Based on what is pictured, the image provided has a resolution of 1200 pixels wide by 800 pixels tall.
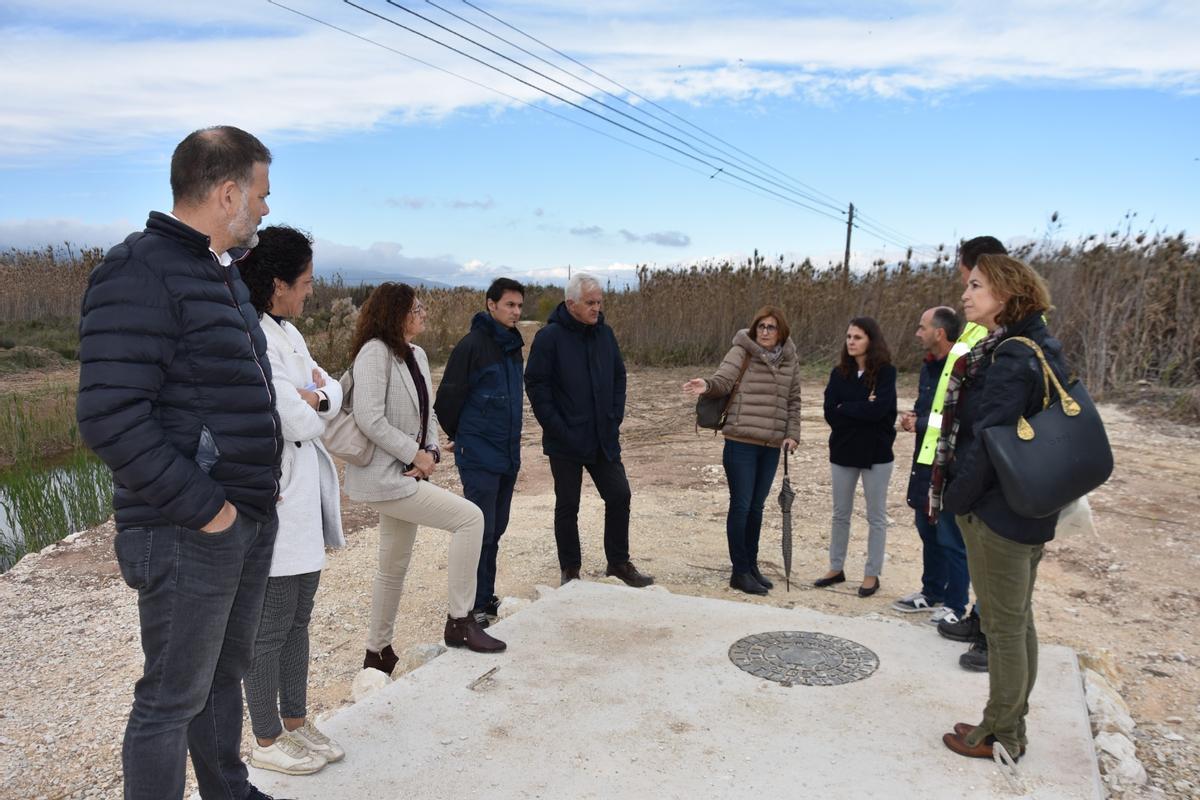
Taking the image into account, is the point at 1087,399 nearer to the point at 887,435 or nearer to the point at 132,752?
the point at 887,435

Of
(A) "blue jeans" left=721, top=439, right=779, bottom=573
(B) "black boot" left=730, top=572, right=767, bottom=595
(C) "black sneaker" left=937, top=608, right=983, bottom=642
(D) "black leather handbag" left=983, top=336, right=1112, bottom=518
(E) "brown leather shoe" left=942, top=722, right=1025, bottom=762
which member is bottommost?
(B) "black boot" left=730, top=572, right=767, bottom=595

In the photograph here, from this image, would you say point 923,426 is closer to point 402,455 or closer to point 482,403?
point 482,403

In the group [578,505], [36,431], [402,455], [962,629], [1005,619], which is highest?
[402,455]

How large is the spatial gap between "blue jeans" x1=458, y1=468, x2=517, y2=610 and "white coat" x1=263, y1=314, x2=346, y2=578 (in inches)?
70.6

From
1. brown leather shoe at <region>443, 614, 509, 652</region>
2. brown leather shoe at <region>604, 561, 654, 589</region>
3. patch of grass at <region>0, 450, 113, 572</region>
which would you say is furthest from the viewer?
patch of grass at <region>0, 450, 113, 572</region>

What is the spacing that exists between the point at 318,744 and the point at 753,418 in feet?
10.4

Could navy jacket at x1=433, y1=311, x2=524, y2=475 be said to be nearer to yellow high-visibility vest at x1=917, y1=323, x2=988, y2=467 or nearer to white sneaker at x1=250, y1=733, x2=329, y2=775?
white sneaker at x1=250, y1=733, x2=329, y2=775

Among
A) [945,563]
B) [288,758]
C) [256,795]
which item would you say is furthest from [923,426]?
[256,795]

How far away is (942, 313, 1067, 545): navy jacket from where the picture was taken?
2.77m

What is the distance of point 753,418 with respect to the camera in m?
5.29

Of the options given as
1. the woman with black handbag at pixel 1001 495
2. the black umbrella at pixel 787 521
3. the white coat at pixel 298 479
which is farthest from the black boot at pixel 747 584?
the white coat at pixel 298 479

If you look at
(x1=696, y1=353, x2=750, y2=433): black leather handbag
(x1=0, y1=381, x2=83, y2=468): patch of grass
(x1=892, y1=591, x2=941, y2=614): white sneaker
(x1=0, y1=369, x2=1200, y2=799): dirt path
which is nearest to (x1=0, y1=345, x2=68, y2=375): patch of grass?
(x1=0, y1=381, x2=83, y2=468): patch of grass

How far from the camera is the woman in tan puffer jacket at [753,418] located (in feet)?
17.4

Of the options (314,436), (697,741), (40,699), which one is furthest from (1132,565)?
(40,699)
